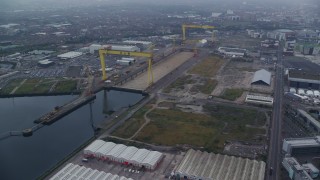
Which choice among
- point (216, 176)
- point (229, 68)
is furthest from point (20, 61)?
point (216, 176)

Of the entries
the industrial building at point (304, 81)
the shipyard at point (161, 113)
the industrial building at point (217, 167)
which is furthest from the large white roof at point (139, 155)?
the industrial building at point (304, 81)

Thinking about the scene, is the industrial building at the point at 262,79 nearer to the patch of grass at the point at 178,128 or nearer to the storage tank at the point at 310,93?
the storage tank at the point at 310,93

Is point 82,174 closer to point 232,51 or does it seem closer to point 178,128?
point 178,128

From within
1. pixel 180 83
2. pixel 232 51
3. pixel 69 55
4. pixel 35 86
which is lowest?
pixel 35 86

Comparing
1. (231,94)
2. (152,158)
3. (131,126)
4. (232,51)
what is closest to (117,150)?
(152,158)

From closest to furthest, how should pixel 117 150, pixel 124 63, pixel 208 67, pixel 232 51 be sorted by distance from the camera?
pixel 117 150 < pixel 208 67 < pixel 124 63 < pixel 232 51

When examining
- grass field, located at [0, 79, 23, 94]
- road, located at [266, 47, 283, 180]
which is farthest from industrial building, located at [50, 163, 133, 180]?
grass field, located at [0, 79, 23, 94]
